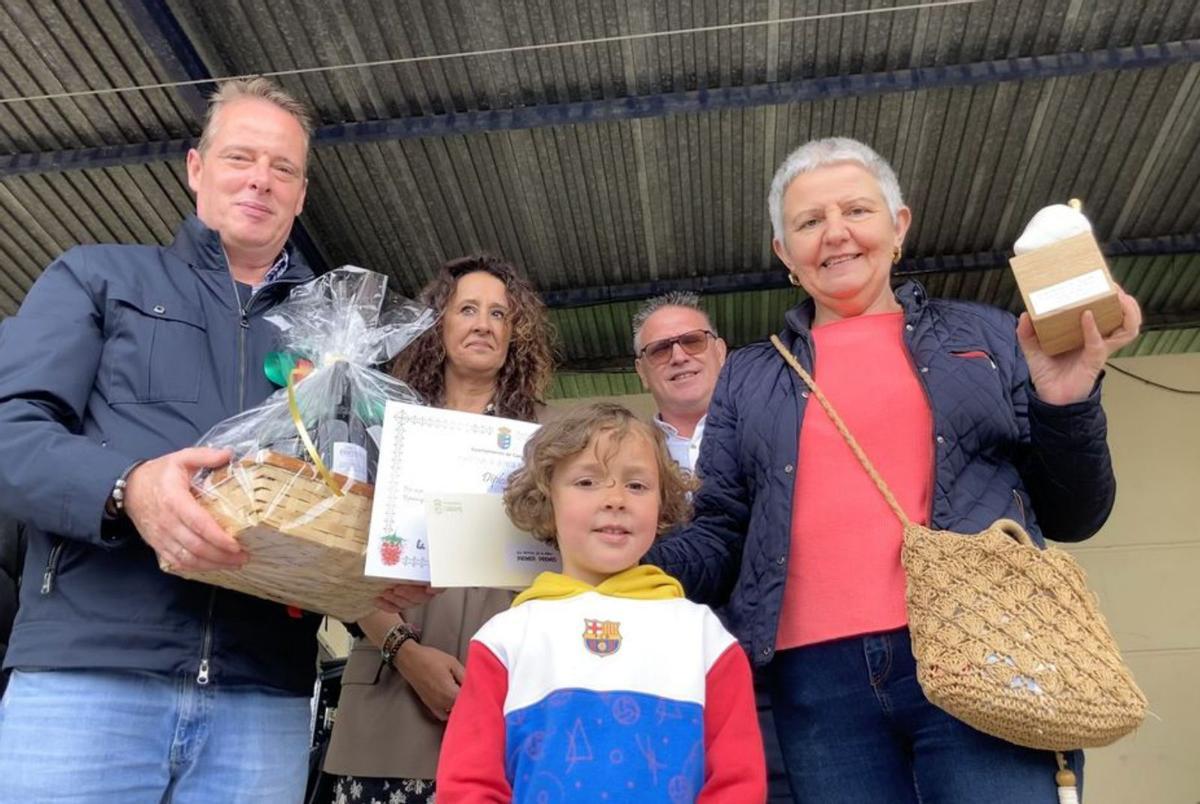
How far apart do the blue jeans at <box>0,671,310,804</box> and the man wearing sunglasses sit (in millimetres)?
1543

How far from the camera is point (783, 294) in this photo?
176 inches

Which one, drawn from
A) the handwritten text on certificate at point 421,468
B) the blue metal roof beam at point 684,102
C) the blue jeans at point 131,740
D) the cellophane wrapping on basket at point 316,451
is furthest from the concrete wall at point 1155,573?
the blue jeans at point 131,740

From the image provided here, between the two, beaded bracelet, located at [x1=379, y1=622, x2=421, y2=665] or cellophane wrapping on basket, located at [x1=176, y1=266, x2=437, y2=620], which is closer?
cellophane wrapping on basket, located at [x1=176, y1=266, x2=437, y2=620]

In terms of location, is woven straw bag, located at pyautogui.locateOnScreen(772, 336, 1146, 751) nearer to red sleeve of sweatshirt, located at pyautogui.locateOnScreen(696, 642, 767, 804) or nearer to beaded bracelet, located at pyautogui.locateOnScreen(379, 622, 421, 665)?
red sleeve of sweatshirt, located at pyautogui.locateOnScreen(696, 642, 767, 804)

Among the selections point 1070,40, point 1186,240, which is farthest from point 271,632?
point 1186,240

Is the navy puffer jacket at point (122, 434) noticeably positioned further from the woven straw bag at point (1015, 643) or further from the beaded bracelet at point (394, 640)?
the woven straw bag at point (1015, 643)

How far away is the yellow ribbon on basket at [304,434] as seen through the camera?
1.53 meters

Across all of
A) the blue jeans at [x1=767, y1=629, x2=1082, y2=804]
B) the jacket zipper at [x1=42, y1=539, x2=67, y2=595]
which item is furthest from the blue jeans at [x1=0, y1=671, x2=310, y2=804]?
the blue jeans at [x1=767, y1=629, x2=1082, y2=804]

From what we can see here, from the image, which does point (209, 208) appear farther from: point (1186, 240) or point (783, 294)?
point (1186, 240)

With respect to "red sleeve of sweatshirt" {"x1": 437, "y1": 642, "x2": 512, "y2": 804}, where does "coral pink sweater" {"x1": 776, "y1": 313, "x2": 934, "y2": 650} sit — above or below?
above

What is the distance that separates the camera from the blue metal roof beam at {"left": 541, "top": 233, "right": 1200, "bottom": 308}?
4.07 m

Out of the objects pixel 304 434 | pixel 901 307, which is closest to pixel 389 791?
pixel 304 434

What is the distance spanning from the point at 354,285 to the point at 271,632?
2.25 feet

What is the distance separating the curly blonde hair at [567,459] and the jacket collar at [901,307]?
0.35 m
